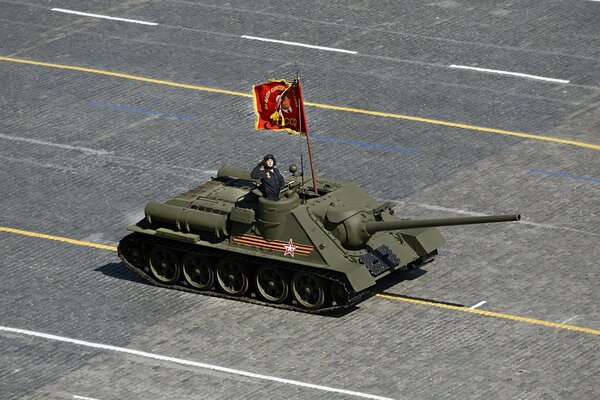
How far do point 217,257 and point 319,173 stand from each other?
295 inches

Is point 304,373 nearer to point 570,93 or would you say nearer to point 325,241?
point 325,241

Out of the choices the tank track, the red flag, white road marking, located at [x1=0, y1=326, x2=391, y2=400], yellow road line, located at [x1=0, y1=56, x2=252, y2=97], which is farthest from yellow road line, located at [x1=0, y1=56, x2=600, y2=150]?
white road marking, located at [x1=0, y1=326, x2=391, y2=400]

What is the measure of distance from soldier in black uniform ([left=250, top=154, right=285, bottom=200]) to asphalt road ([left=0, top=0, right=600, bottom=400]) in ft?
8.71

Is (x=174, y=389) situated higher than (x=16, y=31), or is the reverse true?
(x=16, y=31)

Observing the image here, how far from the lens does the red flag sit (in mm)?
40031

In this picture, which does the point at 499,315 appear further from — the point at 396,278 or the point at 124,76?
the point at 124,76

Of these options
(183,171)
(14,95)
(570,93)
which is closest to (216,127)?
(183,171)

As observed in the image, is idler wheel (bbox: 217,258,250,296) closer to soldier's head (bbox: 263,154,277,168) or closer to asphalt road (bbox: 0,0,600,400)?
asphalt road (bbox: 0,0,600,400)

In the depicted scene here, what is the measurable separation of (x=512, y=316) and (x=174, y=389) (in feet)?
26.0

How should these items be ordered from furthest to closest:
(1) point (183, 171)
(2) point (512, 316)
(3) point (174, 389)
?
(1) point (183, 171)
(2) point (512, 316)
(3) point (174, 389)

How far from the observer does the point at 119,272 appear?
41.7 metres

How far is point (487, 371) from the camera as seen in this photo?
119ft

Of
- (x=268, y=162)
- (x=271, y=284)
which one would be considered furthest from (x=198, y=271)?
(x=268, y=162)

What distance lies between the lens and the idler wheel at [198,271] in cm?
4034
